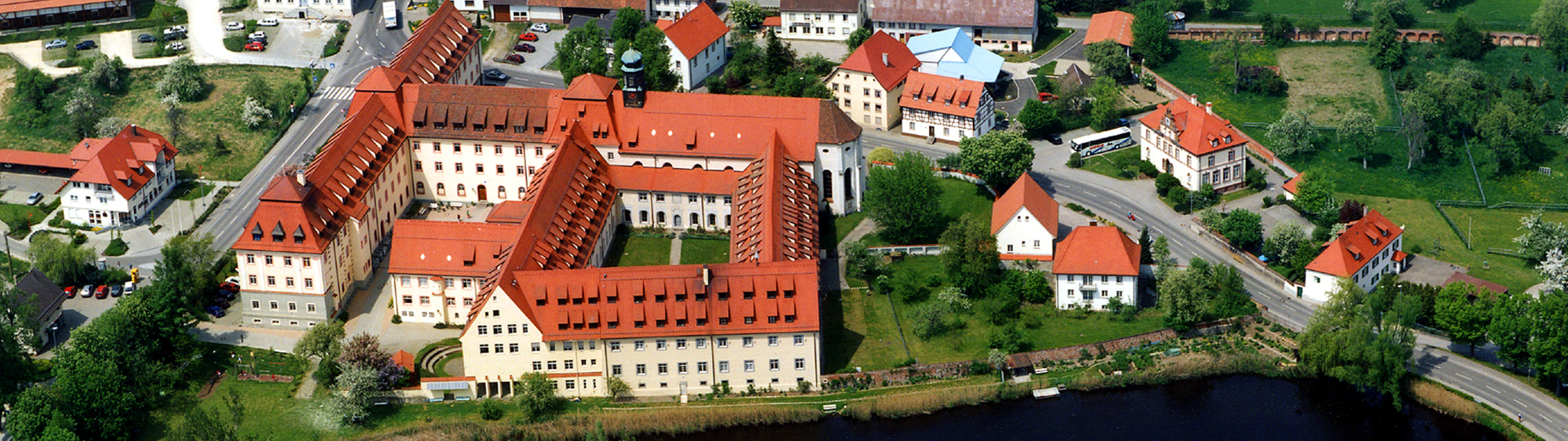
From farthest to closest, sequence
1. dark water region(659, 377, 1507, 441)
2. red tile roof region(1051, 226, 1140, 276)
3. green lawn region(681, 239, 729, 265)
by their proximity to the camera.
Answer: green lawn region(681, 239, 729, 265) → red tile roof region(1051, 226, 1140, 276) → dark water region(659, 377, 1507, 441)

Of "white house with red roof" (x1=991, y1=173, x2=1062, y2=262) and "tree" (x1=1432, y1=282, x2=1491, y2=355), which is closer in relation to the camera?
"tree" (x1=1432, y1=282, x2=1491, y2=355)

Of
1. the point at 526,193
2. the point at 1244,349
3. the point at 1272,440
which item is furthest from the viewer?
the point at 526,193

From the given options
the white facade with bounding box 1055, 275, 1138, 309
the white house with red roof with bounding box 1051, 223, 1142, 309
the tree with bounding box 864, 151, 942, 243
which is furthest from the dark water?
the tree with bounding box 864, 151, 942, 243

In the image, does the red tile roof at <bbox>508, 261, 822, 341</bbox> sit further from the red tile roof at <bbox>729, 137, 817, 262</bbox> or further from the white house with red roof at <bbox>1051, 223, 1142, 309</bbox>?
the white house with red roof at <bbox>1051, 223, 1142, 309</bbox>

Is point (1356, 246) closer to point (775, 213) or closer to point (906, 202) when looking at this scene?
point (906, 202)

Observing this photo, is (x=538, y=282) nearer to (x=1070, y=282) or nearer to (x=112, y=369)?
(x=112, y=369)

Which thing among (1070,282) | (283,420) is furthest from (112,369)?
(1070,282)
